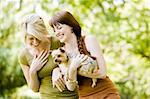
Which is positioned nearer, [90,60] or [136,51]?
[90,60]

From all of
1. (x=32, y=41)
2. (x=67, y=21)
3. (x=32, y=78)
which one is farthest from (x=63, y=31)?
(x=32, y=78)

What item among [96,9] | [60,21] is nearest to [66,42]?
[60,21]

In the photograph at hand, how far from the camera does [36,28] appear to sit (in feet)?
8.40

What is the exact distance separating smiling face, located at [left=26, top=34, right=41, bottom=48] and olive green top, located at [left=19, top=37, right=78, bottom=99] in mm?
130

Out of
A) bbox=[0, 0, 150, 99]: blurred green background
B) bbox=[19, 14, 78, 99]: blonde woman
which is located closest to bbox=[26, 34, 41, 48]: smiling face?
bbox=[19, 14, 78, 99]: blonde woman

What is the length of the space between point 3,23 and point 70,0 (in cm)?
174

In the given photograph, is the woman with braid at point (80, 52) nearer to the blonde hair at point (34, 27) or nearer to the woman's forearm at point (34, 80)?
the blonde hair at point (34, 27)

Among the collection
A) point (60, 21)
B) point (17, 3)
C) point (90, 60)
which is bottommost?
point (17, 3)

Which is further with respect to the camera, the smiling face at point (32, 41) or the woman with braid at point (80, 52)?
the smiling face at point (32, 41)

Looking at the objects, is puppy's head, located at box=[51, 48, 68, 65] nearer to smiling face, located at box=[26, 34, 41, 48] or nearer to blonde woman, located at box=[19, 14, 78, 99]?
blonde woman, located at box=[19, 14, 78, 99]

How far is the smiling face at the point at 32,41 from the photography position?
257cm

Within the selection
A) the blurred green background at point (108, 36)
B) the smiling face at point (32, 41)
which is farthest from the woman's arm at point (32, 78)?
the blurred green background at point (108, 36)

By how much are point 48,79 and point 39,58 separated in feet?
0.47

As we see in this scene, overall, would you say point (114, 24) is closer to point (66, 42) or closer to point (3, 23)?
point (3, 23)
